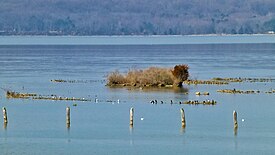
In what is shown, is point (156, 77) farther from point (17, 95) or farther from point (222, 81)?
point (17, 95)

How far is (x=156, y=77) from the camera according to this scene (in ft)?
314

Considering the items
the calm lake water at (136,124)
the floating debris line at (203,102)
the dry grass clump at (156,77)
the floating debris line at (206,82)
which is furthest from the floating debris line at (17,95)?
the floating debris line at (206,82)

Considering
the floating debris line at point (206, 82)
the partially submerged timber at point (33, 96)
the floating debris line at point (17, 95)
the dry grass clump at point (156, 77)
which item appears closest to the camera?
the partially submerged timber at point (33, 96)

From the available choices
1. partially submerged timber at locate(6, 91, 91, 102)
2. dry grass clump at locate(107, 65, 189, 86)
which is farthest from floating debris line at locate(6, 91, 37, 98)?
dry grass clump at locate(107, 65, 189, 86)

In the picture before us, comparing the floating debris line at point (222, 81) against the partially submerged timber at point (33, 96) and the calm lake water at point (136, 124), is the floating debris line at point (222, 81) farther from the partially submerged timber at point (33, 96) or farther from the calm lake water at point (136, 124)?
the partially submerged timber at point (33, 96)

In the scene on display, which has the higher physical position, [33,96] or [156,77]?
[156,77]

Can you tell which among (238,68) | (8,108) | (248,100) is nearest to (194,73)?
(238,68)

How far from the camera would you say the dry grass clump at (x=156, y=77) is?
95250 millimetres

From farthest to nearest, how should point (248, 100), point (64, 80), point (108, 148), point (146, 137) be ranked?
1. point (64, 80)
2. point (248, 100)
3. point (146, 137)
4. point (108, 148)

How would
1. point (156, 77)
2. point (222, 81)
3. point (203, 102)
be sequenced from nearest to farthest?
1. point (203, 102)
2. point (156, 77)
3. point (222, 81)

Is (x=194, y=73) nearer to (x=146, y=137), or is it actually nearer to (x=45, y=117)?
(x=45, y=117)

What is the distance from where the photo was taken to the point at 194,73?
119 meters

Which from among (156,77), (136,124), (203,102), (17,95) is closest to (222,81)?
(156,77)

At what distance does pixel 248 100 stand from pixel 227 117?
42.5 feet
